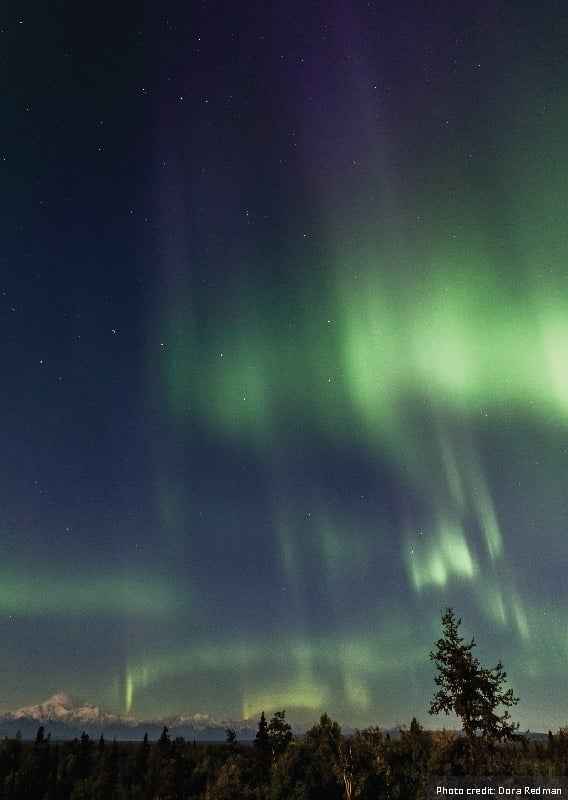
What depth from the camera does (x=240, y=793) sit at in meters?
71.1

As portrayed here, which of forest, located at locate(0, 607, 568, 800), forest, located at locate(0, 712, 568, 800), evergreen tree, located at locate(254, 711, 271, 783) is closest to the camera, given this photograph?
forest, located at locate(0, 607, 568, 800)

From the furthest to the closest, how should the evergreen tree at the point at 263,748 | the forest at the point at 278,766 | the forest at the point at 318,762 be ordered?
the evergreen tree at the point at 263,748, the forest at the point at 278,766, the forest at the point at 318,762

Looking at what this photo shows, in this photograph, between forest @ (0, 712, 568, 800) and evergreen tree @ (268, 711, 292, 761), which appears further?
evergreen tree @ (268, 711, 292, 761)

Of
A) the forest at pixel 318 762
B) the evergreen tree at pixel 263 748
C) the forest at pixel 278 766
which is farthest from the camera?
the evergreen tree at pixel 263 748

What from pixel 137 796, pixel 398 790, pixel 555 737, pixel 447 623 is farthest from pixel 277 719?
pixel 555 737

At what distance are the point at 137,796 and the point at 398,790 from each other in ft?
170

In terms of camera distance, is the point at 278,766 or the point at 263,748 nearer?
the point at 278,766

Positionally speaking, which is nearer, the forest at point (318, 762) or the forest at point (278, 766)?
the forest at point (318, 762)

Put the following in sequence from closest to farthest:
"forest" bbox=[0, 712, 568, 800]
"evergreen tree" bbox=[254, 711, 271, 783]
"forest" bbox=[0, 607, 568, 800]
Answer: "forest" bbox=[0, 607, 568, 800] → "forest" bbox=[0, 712, 568, 800] → "evergreen tree" bbox=[254, 711, 271, 783]

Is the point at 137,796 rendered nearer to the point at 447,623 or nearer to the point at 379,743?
the point at 379,743

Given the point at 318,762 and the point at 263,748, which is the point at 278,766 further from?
the point at 263,748

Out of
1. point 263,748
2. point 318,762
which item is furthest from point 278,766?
point 263,748

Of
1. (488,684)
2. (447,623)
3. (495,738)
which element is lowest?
(495,738)

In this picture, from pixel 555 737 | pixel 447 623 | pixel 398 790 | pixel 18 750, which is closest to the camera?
pixel 447 623
